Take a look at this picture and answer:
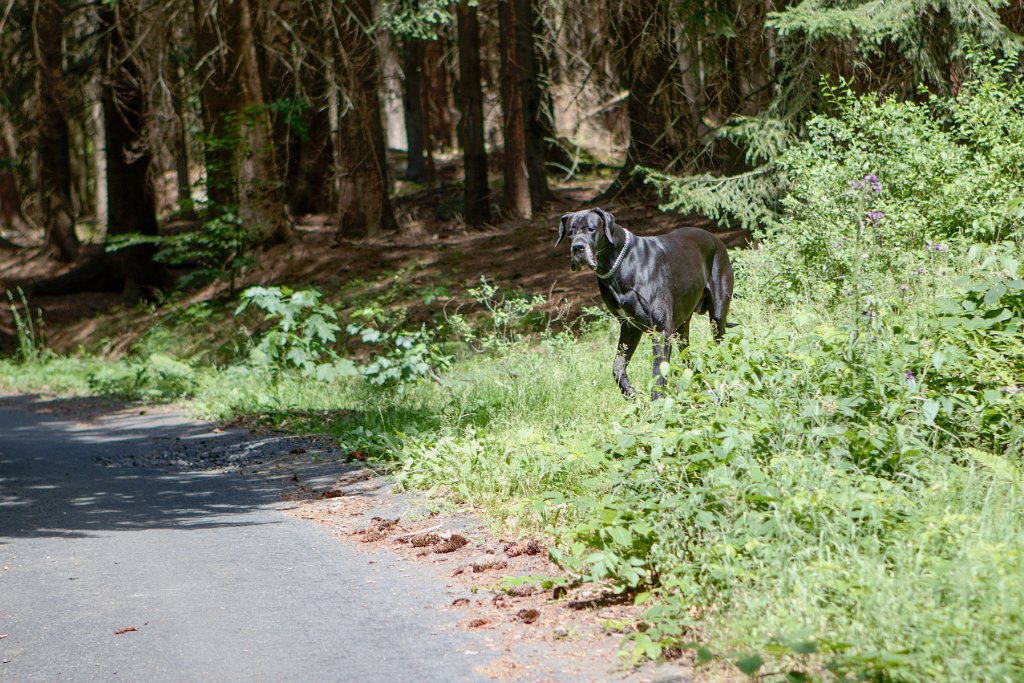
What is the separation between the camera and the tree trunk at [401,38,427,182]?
30844 mm

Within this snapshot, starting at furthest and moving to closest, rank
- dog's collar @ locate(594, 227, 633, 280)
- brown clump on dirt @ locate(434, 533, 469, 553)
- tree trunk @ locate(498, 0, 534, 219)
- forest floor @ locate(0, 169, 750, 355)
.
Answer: tree trunk @ locate(498, 0, 534, 219) < forest floor @ locate(0, 169, 750, 355) < dog's collar @ locate(594, 227, 633, 280) < brown clump on dirt @ locate(434, 533, 469, 553)

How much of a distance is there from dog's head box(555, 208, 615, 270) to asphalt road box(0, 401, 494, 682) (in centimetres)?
306

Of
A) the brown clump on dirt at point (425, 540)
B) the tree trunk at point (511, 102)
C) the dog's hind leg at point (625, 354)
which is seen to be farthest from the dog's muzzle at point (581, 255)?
the tree trunk at point (511, 102)

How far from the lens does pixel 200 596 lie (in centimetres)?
588

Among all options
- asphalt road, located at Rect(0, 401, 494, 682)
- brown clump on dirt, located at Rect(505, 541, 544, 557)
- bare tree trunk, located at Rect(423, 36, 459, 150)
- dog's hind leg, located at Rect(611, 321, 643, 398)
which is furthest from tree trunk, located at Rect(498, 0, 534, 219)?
bare tree trunk, located at Rect(423, 36, 459, 150)

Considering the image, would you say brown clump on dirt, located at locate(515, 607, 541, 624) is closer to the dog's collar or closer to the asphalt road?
the asphalt road

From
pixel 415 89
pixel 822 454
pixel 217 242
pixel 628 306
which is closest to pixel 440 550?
pixel 822 454

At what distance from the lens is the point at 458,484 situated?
25.6 feet

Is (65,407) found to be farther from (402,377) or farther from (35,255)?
(35,255)

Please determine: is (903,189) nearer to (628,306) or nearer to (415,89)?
(628,306)

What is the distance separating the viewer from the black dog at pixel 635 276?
890 cm

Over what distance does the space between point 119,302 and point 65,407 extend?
35.6 ft

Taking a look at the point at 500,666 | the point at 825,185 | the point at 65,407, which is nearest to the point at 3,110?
the point at 65,407

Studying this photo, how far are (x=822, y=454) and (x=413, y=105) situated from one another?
28.8 meters
